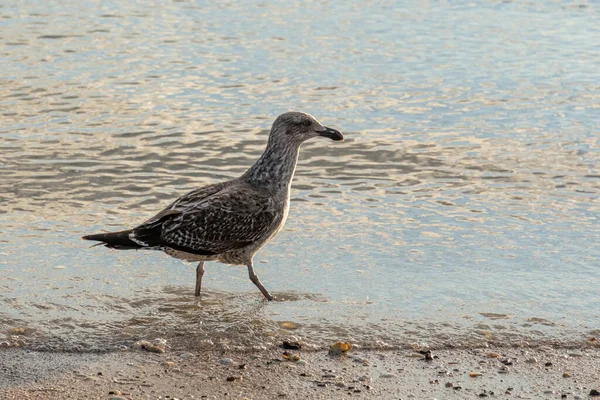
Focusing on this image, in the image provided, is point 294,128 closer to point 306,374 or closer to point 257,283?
point 257,283

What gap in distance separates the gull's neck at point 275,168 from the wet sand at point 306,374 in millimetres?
1834

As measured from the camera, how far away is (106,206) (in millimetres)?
10359

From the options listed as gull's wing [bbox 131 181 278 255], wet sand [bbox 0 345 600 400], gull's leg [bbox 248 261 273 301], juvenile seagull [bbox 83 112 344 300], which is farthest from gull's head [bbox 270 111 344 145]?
wet sand [bbox 0 345 600 400]

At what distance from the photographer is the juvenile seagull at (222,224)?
26.3 feet

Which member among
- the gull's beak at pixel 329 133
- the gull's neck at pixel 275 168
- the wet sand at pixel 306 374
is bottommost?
the wet sand at pixel 306 374

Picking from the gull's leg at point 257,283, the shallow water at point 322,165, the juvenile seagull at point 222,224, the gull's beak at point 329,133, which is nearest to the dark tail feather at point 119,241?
the juvenile seagull at point 222,224

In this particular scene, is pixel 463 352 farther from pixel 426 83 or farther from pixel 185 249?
pixel 426 83

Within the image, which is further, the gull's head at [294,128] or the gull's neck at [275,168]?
the gull's head at [294,128]

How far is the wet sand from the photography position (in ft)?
20.8

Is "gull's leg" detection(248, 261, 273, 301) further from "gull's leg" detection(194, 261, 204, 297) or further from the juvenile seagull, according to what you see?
"gull's leg" detection(194, 261, 204, 297)

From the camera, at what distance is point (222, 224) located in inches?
321

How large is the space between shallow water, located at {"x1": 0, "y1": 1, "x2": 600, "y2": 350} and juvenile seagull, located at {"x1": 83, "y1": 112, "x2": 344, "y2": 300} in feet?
1.17

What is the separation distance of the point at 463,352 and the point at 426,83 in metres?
8.68

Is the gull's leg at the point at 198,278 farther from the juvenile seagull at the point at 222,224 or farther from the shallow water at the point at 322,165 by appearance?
the shallow water at the point at 322,165
